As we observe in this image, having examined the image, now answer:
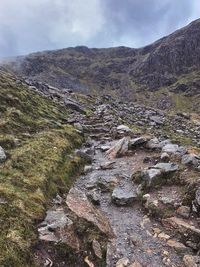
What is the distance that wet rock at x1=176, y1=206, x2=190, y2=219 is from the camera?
59.7ft

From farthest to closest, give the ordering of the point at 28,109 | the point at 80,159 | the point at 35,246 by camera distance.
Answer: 1. the point at 28,109
2. the point at 80,159
3. the point at 35,246

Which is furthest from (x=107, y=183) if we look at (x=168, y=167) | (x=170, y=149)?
(x=170, y=149)

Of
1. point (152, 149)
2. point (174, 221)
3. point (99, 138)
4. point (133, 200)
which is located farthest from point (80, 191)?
point (99, 138)

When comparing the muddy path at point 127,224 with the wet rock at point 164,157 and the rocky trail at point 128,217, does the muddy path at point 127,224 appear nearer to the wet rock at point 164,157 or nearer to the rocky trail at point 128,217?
the rocky trail at point 128,217

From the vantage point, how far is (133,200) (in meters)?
21.0

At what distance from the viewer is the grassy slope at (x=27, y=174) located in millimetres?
13055

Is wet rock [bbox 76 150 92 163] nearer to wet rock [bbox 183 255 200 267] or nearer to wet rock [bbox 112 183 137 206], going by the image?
wet rock [bbox 112 183 137 206]

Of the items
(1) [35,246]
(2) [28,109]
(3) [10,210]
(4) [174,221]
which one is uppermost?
(2) [28,109]

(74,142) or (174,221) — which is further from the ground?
(74,142)

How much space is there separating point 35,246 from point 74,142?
78.1 feet

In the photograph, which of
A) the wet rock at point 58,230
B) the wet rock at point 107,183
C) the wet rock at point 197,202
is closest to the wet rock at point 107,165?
the wet rock at point 107,183

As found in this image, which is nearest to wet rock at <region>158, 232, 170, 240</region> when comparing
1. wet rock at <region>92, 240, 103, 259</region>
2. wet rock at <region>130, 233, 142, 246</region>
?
wet rock at <region>130, 233, 142, 246</region>

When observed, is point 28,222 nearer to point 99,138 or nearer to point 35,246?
point 35,246

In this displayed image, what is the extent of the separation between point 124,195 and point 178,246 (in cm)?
599
